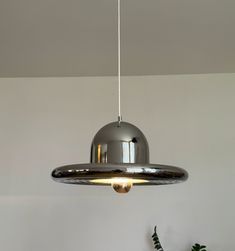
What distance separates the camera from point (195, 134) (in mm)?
2834

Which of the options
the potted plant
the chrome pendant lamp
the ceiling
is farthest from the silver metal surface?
the potted plant

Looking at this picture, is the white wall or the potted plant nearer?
the potted plant

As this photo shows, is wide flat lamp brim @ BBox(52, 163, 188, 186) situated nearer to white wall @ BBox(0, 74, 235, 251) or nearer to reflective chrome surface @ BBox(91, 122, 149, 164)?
reflective chrome surface @ BBox(91, 122, 149, 164)

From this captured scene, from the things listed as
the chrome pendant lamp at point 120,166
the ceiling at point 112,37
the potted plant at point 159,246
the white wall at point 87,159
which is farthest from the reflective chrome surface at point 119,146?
the white wall at point 87,159

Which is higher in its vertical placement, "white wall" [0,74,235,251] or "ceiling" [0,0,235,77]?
"ceiling" [0,0,235,77]

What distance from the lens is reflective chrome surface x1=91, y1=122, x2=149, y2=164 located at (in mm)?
1067

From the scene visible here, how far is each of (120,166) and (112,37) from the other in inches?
59.4

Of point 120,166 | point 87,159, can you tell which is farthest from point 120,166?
point 87,159

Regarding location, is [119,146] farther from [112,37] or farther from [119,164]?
[112,37]

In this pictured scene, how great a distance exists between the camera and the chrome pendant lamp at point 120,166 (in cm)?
95

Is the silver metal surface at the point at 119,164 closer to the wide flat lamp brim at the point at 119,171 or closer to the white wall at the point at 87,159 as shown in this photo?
the wide flat lamp brim at the point at 119,171

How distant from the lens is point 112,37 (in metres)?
2.31

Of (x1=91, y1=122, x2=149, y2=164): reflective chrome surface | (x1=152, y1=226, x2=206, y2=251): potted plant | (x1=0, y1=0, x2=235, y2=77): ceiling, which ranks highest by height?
(x1=0, y1=0, x2=235, y2=77): ceiling

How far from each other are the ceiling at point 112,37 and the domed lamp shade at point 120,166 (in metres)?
1.02
